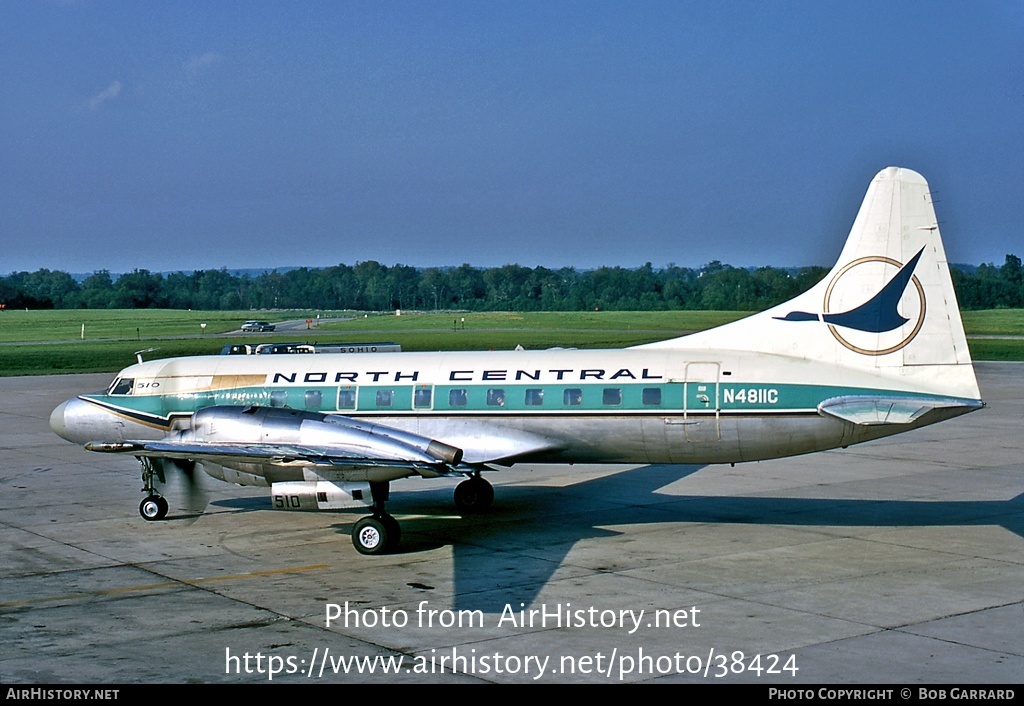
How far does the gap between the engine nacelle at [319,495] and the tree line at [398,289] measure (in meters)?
79.2

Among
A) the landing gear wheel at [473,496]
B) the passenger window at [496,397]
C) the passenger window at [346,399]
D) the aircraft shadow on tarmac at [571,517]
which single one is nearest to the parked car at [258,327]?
the aircraft shadow on tarmac at [571,517]

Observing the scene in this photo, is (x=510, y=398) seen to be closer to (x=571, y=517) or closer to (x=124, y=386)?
(x=571, y=517)

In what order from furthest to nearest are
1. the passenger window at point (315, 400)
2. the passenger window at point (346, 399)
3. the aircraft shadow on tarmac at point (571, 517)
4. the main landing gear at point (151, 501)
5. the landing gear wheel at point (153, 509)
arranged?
the landing gear wheel at point (153, 509)
the main landing gear at point (151, 501)
the passenger window at point (315, 400)
the passenger window at point (346, 399)
the aircraft shadow on tarmac at point (571, 517)

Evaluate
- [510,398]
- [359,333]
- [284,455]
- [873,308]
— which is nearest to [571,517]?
[510,398]

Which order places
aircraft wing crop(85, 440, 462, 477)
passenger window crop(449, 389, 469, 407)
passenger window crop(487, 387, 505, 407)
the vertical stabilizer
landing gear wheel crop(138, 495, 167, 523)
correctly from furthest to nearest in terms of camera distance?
1. landing gear wheel crop(138, 495, 167, 523)
2. passenger window crop(449, 389, 469, 407)
3. passenger window crop(487, 387, 505, 407)
4. the vertical stabilizer
5. aircraft wing crop(85, 440, 462, 477)

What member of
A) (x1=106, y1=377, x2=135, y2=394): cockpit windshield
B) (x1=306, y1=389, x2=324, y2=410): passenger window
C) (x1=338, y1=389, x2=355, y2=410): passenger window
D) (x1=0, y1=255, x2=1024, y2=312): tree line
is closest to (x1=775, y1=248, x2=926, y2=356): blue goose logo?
(x1=338, y1=389, x2=355, y2=410): passenger window

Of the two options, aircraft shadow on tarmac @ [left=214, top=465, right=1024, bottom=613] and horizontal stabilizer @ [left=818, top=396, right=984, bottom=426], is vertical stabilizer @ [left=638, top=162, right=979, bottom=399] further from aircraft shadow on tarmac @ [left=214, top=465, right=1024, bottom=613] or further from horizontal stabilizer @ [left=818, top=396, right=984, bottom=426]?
aircraft shadow on tarmac @ [left=214, top=465, right=1024, bottom=613]

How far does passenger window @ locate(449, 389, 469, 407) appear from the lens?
21.0 m

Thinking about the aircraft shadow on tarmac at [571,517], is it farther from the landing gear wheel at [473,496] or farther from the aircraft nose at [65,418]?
the aircraft nose at [65,418]

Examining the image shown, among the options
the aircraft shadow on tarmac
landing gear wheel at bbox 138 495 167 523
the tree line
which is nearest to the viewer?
the aircraft shadow on tarmac

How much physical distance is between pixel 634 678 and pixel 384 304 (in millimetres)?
148759

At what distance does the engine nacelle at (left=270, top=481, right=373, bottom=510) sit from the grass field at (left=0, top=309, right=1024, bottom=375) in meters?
47.1

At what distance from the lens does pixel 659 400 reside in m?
19.8

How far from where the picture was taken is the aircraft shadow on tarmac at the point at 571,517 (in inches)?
716
